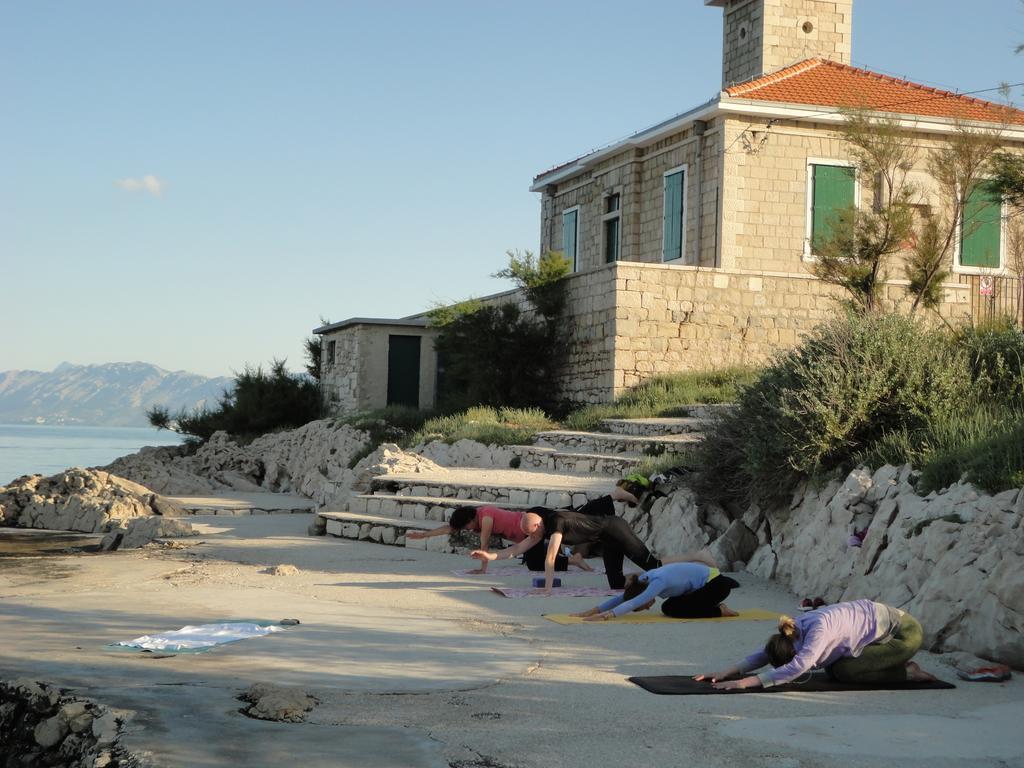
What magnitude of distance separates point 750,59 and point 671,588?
20116mm

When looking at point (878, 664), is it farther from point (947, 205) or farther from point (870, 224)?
A: point (947, 205)

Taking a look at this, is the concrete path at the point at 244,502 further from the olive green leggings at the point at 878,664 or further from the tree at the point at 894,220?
the olive green leggings at the point at 878,664

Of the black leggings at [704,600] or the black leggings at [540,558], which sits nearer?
the black leggings at [704,600]

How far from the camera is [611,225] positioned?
2645cm

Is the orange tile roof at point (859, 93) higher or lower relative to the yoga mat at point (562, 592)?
higher

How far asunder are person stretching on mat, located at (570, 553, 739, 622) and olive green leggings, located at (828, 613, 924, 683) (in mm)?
2000

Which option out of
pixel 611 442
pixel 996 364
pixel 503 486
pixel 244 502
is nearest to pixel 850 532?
pixel 996 364

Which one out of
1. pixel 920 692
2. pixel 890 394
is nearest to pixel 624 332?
pixel 890 394

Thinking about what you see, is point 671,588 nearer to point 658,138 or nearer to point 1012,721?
point 1012,721

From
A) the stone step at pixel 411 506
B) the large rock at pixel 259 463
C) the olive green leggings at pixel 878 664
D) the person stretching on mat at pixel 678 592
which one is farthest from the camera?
the large rock at pixel 259 463

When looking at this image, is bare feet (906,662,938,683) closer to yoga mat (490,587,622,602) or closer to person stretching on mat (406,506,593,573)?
yoga mat (490,587,622,602)

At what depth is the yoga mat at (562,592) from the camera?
10055 millimetres

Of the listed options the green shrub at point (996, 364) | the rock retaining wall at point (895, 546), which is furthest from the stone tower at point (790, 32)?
the rock retaining wall at point (895, 546)

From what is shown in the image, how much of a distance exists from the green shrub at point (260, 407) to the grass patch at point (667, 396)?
9.44m
